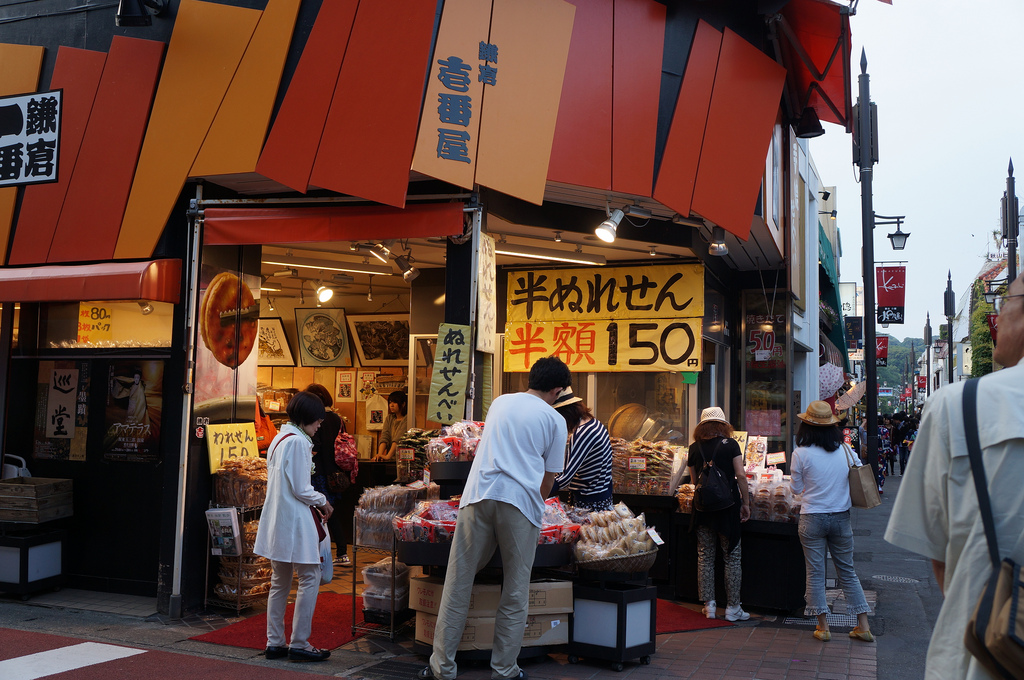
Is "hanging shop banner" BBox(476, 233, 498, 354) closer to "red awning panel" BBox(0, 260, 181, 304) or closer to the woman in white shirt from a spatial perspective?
"red awning panel" BBox(0, 260, 181, 304)

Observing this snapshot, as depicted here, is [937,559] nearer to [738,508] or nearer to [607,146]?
[738,508]

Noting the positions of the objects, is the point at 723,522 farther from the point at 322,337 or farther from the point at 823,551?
the point at 322,337

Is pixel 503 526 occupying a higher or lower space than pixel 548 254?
lower

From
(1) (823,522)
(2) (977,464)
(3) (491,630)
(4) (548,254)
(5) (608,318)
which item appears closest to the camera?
(2) (977,464)

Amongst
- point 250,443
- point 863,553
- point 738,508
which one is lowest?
point 863,553

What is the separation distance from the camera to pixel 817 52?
1072cm

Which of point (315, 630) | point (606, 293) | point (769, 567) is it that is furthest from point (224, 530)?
point (606, 293)

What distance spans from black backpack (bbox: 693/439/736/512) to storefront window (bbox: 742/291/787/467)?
23.1 feet

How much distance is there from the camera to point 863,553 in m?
12.5

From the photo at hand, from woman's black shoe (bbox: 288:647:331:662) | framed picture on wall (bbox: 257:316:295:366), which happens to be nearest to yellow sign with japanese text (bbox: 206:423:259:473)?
woman's black shoe (bbox: 288:647:331:662)

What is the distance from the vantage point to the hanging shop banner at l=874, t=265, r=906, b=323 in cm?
2589

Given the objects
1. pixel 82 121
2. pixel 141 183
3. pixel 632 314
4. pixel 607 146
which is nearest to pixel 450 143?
pixel 607 146

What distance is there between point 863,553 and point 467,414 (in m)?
8.10

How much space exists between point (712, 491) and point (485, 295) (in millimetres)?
2919
